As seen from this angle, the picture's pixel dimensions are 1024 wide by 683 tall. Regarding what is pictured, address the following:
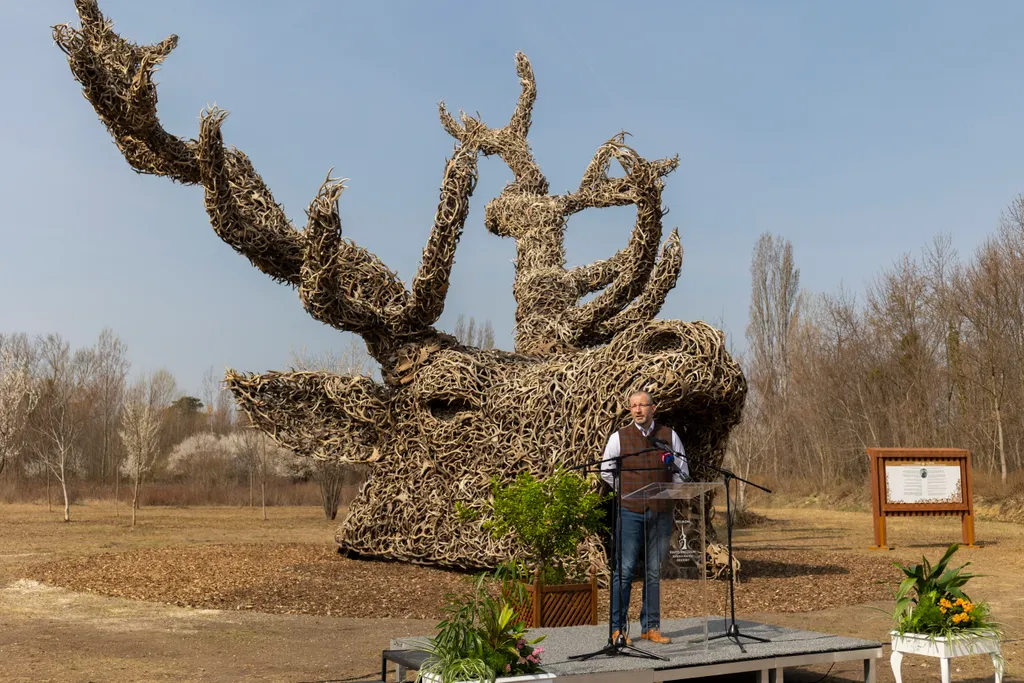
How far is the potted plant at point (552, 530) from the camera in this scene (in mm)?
6863

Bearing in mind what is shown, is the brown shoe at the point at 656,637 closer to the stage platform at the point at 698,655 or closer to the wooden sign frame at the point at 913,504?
the stage platform at the point at 698,655

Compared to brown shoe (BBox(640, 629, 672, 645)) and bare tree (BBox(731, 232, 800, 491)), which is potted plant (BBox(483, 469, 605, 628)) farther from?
bare tree (BBox(731, 232, 800, 491))

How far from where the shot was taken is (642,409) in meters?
6.01

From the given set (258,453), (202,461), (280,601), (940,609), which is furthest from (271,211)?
(202,461)

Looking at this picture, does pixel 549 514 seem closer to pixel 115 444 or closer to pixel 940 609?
pixel 940 609

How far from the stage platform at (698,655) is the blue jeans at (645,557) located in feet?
0.72

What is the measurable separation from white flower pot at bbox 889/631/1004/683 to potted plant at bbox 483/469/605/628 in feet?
7.20

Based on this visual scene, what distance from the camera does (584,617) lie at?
711 cm

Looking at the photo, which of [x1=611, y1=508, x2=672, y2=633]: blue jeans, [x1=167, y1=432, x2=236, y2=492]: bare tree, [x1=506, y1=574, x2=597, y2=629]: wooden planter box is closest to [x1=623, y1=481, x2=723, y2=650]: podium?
[x1=611, y1=508, x2=672, y2=633]: blue jeans

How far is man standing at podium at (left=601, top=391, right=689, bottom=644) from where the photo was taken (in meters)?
5.75

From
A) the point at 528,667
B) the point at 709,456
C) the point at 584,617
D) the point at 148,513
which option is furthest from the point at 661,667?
the point at 148,513

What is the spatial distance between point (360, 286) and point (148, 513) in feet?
58.6

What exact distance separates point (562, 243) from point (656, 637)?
10.5 meters

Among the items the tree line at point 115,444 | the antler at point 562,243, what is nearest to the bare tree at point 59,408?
the tree line at point 115,444
